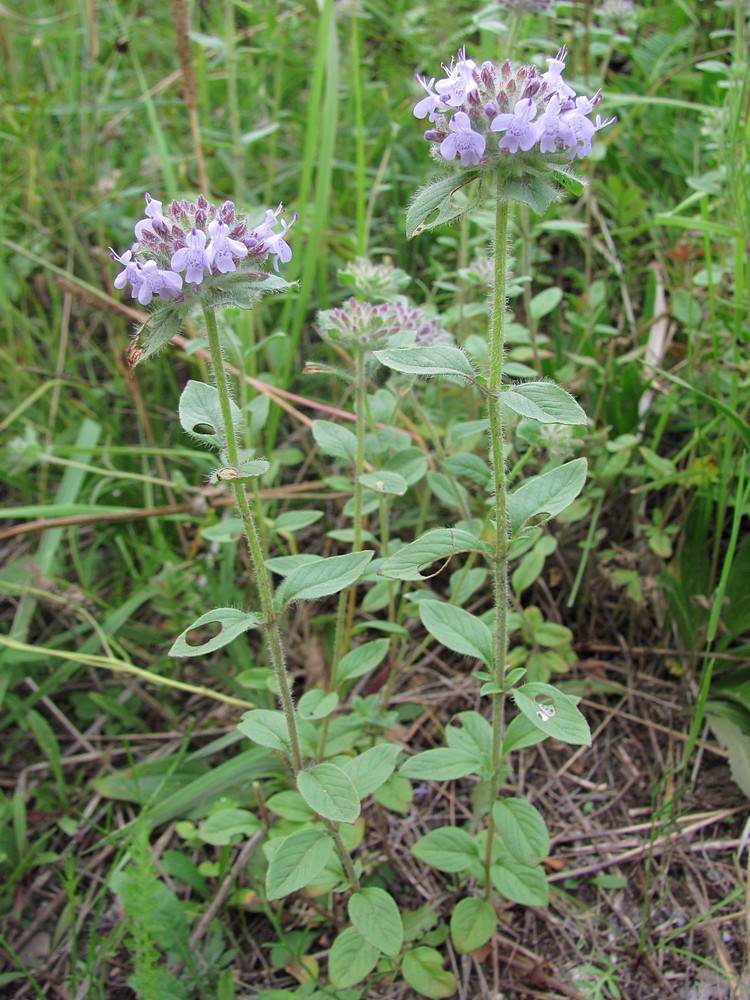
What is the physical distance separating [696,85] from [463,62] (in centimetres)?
259

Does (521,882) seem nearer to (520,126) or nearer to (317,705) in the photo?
(317,705)

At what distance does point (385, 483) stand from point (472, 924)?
1025 mm

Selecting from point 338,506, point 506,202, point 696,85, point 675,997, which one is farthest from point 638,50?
point 675,997

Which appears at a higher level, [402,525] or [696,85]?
[696,85]

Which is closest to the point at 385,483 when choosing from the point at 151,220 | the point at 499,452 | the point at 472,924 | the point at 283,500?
the point at 499,452

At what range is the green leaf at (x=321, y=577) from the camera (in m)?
1.52

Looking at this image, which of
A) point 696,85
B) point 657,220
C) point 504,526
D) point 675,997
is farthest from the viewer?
point 696,85

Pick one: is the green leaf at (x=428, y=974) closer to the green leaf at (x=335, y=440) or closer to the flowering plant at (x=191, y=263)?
the green leaf at (x=335, y=440)

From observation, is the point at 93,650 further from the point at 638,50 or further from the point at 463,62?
the point at 638,50

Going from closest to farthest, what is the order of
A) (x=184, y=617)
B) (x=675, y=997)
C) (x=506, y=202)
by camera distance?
(x=506, y=202)
(x=675, y=997)
(x=184, y=617)

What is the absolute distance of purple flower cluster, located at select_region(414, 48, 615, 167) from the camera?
52.4 inches

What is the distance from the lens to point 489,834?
6.13 ft

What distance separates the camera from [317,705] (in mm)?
1948

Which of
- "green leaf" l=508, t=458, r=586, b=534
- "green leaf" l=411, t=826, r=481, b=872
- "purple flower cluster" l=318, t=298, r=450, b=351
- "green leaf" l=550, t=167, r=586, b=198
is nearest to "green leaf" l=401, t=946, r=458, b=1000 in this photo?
"green leaf" l=411, t=826, r=481, b=872
